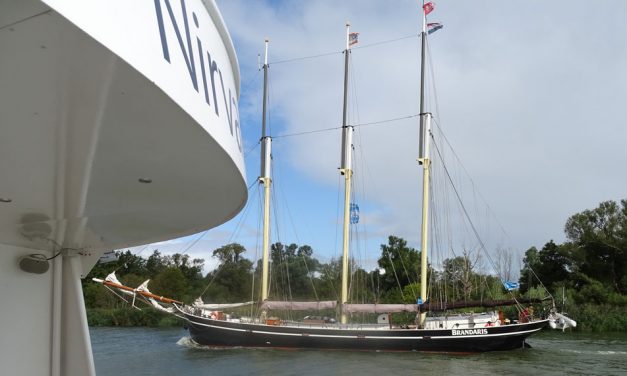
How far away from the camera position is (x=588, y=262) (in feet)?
182

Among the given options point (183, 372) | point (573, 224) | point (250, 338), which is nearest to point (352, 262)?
point (250, 338)

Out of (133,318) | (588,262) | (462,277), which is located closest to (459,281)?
(462,277)

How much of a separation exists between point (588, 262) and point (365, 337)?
3684 cm

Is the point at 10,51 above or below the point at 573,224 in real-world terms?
below

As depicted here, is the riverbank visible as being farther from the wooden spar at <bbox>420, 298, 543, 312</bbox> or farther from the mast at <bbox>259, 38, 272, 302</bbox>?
the wooden spar at <bbox>420, 298, 543, 312</bbox>

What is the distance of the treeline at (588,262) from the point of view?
48.1 m

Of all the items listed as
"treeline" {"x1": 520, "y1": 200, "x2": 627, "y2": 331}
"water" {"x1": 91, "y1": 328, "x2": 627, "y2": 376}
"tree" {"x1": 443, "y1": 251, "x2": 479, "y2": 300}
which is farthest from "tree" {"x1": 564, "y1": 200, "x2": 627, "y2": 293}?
"water" {"x1": 91, "y1": 328, "x2": 627, "y2": 376}

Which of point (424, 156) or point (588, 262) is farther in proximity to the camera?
point (588, 262)

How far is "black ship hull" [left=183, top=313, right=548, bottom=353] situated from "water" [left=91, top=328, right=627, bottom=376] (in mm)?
629

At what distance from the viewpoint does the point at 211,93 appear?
235 cm

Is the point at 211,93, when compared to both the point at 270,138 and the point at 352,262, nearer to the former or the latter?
the point at 352,262

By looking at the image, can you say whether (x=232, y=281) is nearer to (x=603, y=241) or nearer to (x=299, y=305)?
(x=299, y=305)

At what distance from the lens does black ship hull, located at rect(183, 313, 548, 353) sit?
27.4m

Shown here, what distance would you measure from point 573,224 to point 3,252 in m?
62.2
